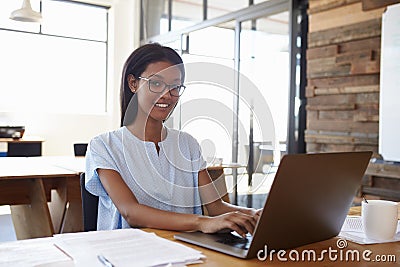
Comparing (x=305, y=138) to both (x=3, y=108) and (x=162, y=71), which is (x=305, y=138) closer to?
(x=162, y=71)

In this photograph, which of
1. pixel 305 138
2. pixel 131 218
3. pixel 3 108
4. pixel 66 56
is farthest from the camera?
pixel 66 56

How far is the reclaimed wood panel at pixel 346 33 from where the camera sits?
321 cm

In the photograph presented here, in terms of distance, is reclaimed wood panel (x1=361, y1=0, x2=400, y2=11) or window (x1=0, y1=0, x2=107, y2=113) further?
window (x1=0, y1=0, x2=107, y2=113)

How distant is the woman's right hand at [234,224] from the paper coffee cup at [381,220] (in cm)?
30

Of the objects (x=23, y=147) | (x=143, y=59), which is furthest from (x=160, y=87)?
(x=23, y=147)

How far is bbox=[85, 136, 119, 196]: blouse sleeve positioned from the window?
512 cm

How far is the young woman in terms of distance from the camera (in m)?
1.41

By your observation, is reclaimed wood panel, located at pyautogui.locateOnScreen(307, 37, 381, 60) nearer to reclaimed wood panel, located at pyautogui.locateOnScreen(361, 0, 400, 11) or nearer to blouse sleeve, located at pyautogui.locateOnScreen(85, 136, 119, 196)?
reclaimed wood panel, located at pyautogui.locateOnScreen(361, 0, 400, 11)

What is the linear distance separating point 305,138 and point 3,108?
408 centimetres

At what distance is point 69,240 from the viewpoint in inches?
42.4

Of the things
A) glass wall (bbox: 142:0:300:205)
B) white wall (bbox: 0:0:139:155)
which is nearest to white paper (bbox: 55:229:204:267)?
glass wall (bbox: 142:0:300:205)

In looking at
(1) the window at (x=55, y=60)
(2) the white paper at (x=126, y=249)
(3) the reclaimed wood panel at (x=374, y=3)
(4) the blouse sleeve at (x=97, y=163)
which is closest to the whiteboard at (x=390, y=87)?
(3) the reclaimed wood panel at (x=374, y=3)

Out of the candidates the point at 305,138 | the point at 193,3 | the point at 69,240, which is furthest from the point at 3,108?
the point at 69,240

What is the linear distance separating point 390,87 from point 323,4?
1041mm
